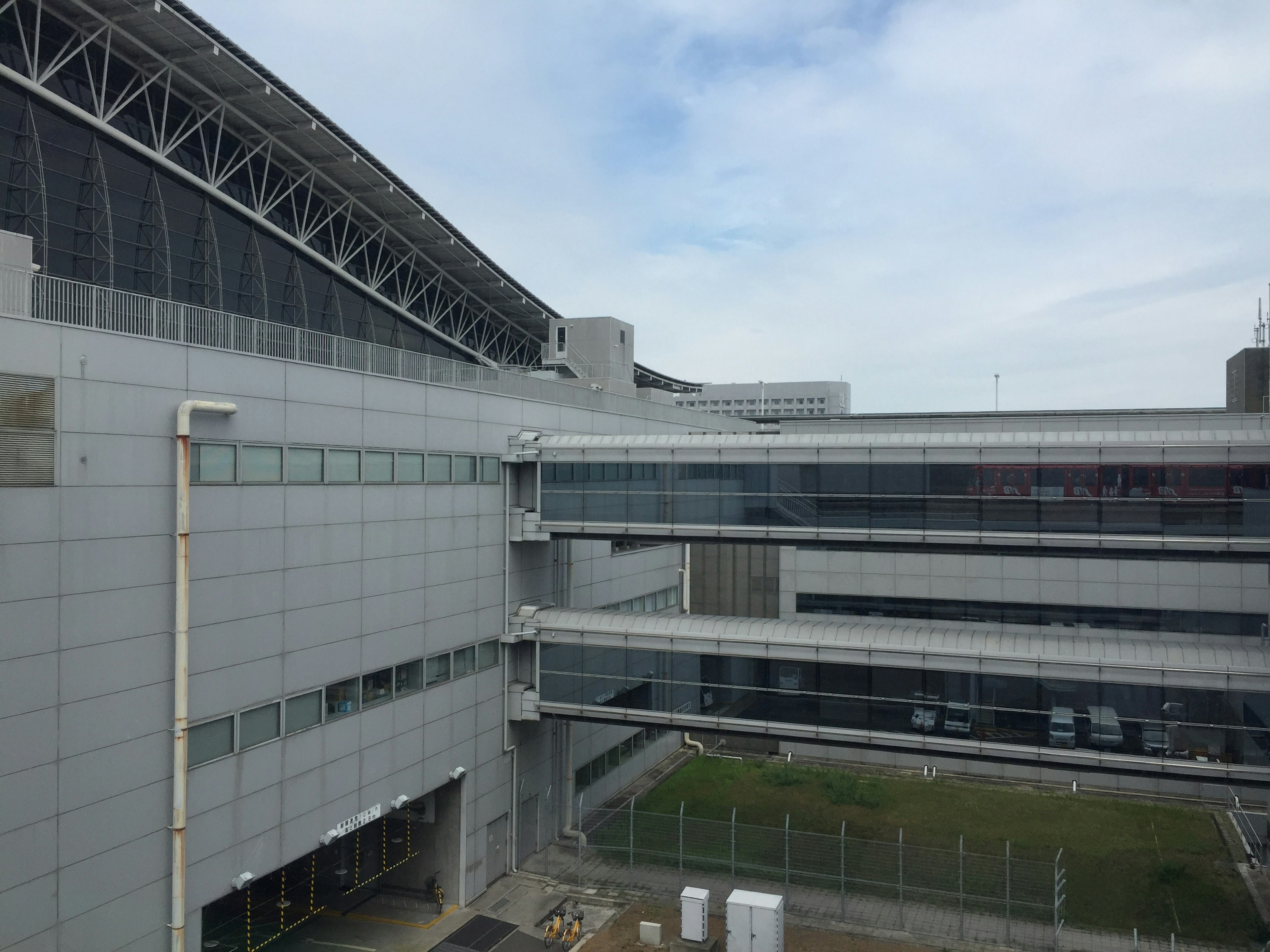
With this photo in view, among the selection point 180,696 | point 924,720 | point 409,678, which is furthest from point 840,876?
point 180,696

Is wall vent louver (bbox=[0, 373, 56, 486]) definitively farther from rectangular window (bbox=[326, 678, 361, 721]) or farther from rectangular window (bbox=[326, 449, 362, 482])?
rectangular window (bbox=[326, 678, 361, 721])

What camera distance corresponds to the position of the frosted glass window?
74.6ft

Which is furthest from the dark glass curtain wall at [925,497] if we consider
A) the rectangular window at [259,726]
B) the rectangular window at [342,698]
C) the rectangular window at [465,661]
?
the rectangular window at [259,726]

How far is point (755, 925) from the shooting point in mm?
20812

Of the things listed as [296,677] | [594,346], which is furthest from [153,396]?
[594,346]

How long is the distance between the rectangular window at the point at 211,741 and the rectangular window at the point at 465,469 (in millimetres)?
8468

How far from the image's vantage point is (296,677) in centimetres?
1872

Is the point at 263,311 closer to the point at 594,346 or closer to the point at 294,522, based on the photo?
the point at 594,346

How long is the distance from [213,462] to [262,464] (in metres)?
1.24

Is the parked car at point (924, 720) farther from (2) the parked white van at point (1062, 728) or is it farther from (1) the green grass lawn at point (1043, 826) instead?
(1) the green grass lawn at point (1043, 826)

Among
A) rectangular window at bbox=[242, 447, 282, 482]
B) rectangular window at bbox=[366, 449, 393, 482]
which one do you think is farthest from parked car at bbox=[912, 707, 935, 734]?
rectangular window at bbox=[242, 447, 282, 482]

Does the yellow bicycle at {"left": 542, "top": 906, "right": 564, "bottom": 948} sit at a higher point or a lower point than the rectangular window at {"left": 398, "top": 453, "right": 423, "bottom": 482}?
lower

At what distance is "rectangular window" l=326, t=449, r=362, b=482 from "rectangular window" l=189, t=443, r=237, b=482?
2.63 meters

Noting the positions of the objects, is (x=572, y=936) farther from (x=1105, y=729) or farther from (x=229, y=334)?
(x=229, y=334)
